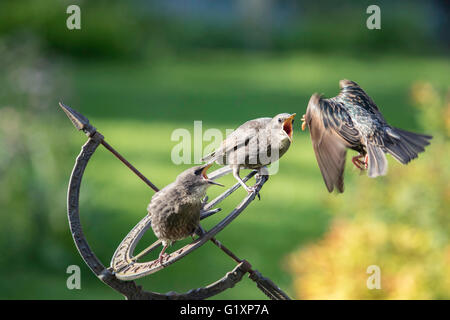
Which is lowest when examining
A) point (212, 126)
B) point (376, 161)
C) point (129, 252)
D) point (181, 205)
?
point (129, 252)

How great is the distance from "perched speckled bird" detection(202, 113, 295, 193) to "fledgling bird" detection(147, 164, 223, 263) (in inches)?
3.0

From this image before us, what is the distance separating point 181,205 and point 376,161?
490 mm

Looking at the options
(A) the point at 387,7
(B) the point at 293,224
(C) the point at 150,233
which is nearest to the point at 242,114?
(B) the point at 293,224

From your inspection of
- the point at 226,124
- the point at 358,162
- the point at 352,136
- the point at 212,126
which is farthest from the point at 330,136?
the point at 226,124

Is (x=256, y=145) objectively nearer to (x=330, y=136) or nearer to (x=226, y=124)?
(x=330, y=136)

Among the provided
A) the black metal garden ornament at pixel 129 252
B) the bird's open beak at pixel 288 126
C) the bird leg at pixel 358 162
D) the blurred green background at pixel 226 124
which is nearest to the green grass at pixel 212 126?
the blurred green background at pixel 226 124

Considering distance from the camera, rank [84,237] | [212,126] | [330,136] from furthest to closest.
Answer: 1. [212,126]
2. [84,237]
3. [330,136]

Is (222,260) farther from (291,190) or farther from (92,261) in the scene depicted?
(92,261)

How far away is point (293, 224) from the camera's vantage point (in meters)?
5.86

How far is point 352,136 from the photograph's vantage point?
1647 mm

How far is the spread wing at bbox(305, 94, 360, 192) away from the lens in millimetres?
1528

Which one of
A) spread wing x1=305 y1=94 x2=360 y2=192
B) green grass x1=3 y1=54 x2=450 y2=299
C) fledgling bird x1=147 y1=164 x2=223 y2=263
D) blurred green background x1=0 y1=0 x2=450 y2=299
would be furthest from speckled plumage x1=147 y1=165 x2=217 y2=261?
green grass x1=3 y1=54 x2=450 y2=299

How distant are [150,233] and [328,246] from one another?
2.19m
